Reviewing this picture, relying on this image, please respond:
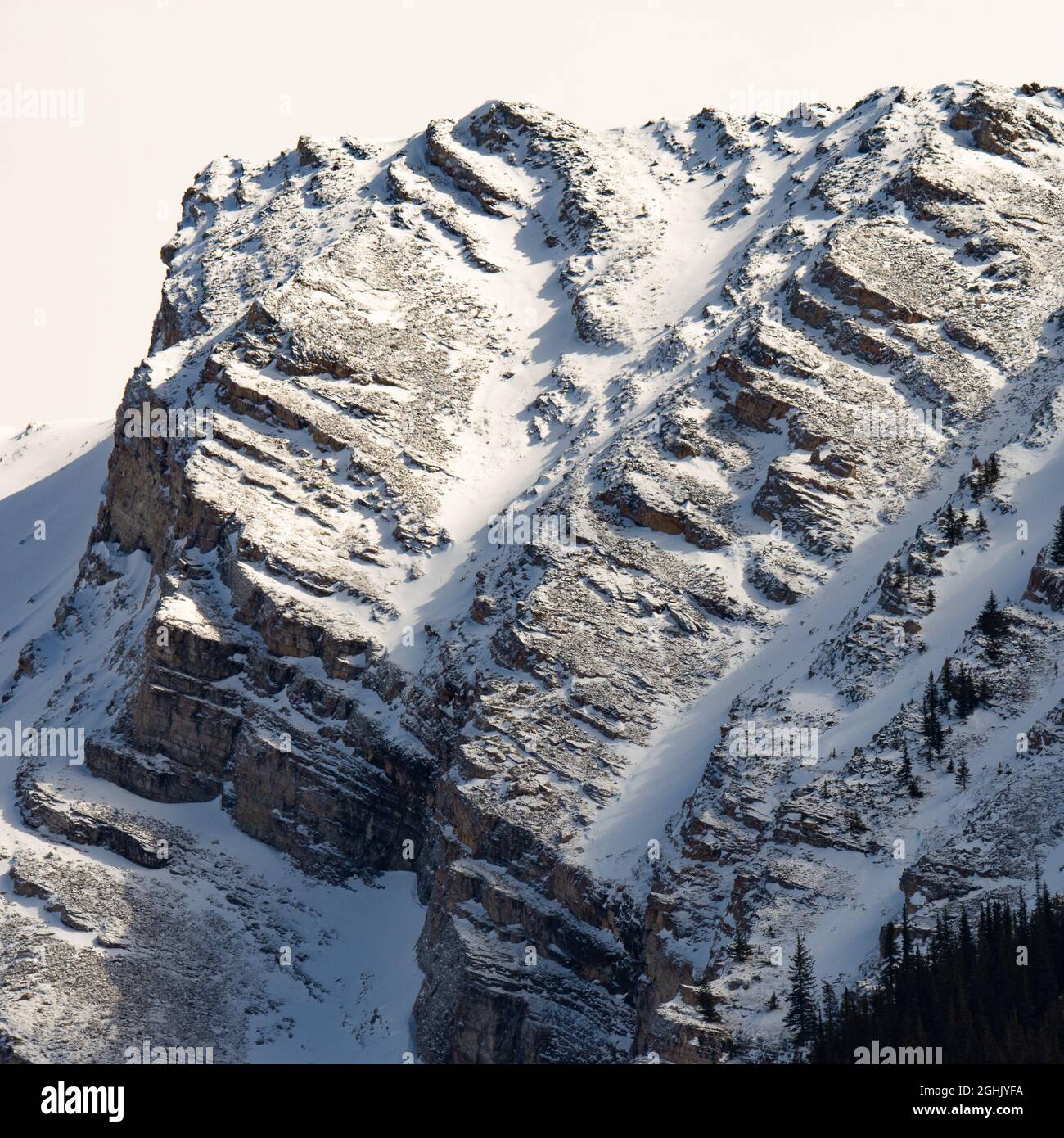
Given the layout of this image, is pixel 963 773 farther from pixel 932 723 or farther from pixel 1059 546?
pixel 1059 546

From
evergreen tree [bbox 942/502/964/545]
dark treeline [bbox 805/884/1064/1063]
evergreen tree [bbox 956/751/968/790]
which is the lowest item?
dark treeline [bbox 805/884/1064/1063]

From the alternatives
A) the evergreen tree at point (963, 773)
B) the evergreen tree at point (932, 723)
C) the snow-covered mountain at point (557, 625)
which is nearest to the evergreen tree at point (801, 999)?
the snow-covered mountain at point (557, 625)

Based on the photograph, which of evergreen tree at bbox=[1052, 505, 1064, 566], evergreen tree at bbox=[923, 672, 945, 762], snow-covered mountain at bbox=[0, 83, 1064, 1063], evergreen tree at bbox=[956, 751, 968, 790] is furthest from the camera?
evergreen tree at bbox=[1052, 505, 1064, 566]

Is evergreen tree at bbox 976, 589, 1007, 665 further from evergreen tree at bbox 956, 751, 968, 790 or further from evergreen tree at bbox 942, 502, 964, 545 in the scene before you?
evergreen tree at bbox 942, 502, 964, 545

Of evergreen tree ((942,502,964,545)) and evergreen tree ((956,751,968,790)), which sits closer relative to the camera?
evergreen tree ((956,751,968,790))

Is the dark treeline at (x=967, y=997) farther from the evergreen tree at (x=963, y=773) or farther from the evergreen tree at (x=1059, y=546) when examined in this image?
the evergreen tree at (x=1059, y=546)

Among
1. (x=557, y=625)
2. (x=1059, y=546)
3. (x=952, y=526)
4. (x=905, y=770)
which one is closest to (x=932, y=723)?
(x=905, y=770)

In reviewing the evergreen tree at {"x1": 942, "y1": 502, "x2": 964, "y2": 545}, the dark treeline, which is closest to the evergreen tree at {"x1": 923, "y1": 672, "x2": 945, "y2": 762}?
the dark treeline
